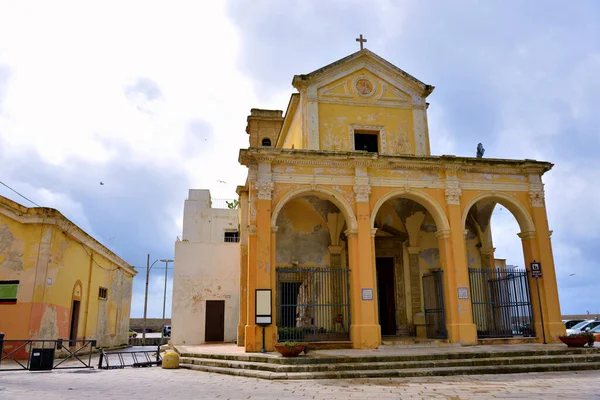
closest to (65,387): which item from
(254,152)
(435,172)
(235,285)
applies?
(254,152)

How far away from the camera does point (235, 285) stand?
19188mm

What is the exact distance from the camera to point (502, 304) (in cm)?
1636

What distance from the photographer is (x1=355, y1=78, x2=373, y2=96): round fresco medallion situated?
17578 millimetres

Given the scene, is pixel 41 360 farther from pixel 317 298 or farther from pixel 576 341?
pixel 576 341

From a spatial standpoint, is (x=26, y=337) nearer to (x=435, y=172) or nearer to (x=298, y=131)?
(x=298, y=131)

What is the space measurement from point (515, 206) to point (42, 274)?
15.6m

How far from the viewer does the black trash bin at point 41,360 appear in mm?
11727

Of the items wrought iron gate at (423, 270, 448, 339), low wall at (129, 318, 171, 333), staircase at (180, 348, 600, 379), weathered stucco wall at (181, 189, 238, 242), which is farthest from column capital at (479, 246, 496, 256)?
low wall at (129, 318, 171, 333)

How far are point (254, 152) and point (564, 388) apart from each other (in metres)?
9.89

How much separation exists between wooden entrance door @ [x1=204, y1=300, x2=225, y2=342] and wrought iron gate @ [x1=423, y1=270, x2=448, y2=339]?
7.92 metres

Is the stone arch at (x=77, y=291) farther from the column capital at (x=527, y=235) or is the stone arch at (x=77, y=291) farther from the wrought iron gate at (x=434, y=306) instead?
the column capital at (x=527, y=235)

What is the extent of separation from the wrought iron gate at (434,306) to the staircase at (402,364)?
Answer: 3327 mm

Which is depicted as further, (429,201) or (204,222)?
(204,222)

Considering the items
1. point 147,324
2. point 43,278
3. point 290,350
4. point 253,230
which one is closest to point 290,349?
point 290,350
